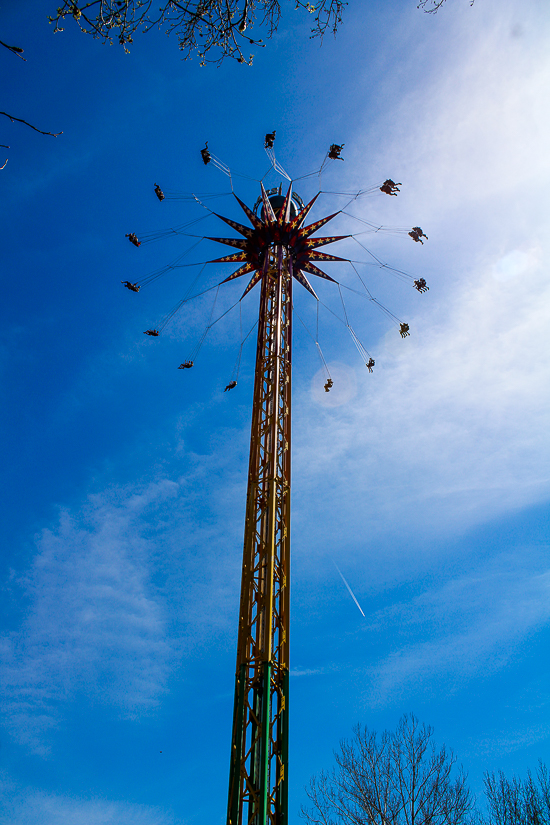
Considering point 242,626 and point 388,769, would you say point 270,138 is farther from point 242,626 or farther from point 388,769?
point 388,769

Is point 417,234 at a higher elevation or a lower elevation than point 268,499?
higher

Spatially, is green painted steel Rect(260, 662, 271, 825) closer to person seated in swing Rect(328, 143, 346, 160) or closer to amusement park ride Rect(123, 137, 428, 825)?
amusement park ride Rect(123, 137, 428, 825)

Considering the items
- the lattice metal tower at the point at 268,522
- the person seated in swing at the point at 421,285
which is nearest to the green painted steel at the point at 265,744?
the lattice metal tower at the point at 268,522

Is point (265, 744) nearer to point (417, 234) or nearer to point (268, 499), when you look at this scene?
point (268, 499)

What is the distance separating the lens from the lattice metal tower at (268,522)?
361 inches

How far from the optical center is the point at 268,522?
11.2 metres

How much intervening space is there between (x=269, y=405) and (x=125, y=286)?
5062mm

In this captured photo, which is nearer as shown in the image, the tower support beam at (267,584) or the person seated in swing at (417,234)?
the tower support beam at (267,584)

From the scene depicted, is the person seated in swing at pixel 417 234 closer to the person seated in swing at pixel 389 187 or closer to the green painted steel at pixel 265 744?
the person seated in swing at pixel 389 187

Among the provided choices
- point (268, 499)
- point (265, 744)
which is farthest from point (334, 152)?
point (265, 744)

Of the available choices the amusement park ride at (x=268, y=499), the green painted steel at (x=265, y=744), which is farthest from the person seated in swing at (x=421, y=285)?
the green painted steel at (x=265, y=744)

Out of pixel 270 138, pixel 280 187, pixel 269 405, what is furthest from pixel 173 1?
pixel 280 187

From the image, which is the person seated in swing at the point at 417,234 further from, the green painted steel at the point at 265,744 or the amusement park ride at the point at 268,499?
the green painted steel at the point at 265,744

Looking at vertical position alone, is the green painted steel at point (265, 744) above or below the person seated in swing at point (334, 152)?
below
